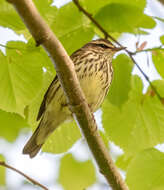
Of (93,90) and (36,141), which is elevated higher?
(93,90)

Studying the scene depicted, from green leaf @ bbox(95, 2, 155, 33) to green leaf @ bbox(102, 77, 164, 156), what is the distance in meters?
0.65

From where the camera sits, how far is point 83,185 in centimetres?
439

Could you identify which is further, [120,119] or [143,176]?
[120,119]

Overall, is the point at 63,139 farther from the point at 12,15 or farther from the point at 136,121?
the point at 12,15

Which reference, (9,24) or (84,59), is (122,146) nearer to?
(84,59)

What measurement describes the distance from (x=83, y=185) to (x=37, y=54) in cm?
198

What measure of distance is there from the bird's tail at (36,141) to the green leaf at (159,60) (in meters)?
1.44

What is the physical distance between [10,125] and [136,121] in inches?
51.2

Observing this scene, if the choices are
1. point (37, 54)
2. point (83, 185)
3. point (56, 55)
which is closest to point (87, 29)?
point (37, 54)

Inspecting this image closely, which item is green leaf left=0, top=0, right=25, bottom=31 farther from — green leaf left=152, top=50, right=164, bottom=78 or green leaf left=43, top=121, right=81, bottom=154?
green leaf left=43, top=121, right=81, bottom=154

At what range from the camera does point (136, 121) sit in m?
3.38

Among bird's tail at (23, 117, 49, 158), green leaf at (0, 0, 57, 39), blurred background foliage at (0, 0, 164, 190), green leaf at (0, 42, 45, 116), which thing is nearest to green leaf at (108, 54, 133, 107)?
blurred background foliage at (0, 0, 164, 190)

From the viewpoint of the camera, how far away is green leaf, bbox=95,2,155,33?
279 centimetres

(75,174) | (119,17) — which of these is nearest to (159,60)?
(119,17)
